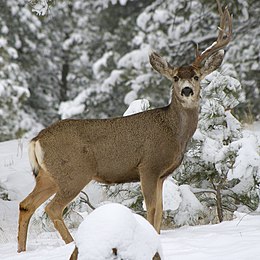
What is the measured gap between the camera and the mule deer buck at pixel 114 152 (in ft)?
21.9

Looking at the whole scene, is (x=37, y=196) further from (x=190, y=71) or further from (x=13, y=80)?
(x=13, y=80)

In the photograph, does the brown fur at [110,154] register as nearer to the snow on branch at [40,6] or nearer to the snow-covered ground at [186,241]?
the snow-covered ground at [186,241]

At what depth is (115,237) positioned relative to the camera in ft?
12.1

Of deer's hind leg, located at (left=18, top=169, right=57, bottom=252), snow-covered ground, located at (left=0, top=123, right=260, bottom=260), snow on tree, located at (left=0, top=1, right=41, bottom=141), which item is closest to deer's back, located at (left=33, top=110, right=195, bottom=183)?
deer's hind leg, located at (left=18, top=169, right=57, bottom=252)

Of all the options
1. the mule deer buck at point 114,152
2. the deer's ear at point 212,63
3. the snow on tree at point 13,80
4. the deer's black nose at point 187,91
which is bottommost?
the snow on tree at point 13,80

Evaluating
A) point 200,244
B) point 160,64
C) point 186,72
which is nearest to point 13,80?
point 160,64

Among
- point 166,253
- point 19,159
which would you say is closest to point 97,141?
point 166,253

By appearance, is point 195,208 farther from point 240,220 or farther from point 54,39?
point 54,39

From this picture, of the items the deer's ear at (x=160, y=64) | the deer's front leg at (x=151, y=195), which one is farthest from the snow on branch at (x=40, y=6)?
the deer's front leg at (x=151, y=195)

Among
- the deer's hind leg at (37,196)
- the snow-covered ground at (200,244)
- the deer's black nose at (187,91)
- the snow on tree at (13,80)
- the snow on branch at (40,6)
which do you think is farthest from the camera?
the snow on tree at (13,80)

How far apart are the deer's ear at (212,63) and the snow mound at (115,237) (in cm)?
371

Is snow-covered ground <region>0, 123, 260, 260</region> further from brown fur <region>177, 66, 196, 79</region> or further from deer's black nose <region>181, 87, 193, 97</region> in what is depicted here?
brown fur <region>177, 66, 196, 79</region>

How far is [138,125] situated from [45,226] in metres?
1.62

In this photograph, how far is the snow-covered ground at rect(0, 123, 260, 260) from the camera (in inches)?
194
